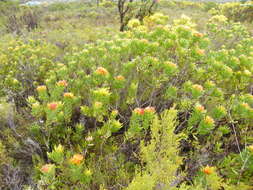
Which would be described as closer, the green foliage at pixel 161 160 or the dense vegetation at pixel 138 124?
the green foliage at pixel 161 160

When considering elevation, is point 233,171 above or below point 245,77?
below

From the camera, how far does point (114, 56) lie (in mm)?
2516

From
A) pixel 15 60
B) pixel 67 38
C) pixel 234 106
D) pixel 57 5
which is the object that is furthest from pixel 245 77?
pixel 57 5

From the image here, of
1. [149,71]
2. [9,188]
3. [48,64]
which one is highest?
[149,71]

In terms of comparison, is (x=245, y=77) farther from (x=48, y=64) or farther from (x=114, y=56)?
(x=48, y=64)

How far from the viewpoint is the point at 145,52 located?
252cm

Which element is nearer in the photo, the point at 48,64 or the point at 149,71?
the point at 149,71

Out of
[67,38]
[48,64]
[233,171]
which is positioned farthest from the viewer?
[67,38]

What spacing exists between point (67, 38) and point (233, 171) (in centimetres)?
604

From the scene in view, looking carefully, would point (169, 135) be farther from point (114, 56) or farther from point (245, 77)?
point (245, 77)

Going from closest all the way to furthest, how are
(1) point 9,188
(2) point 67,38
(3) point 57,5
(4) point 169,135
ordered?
(4) point 169,135 < (1) point 9,188 < (2) point 67,38 < (3) point 57,5

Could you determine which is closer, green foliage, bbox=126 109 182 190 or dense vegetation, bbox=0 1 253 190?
green foliage, bbox=126 109 182 190

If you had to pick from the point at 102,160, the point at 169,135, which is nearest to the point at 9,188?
the point at 102,160

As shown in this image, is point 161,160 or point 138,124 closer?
point 161,160
